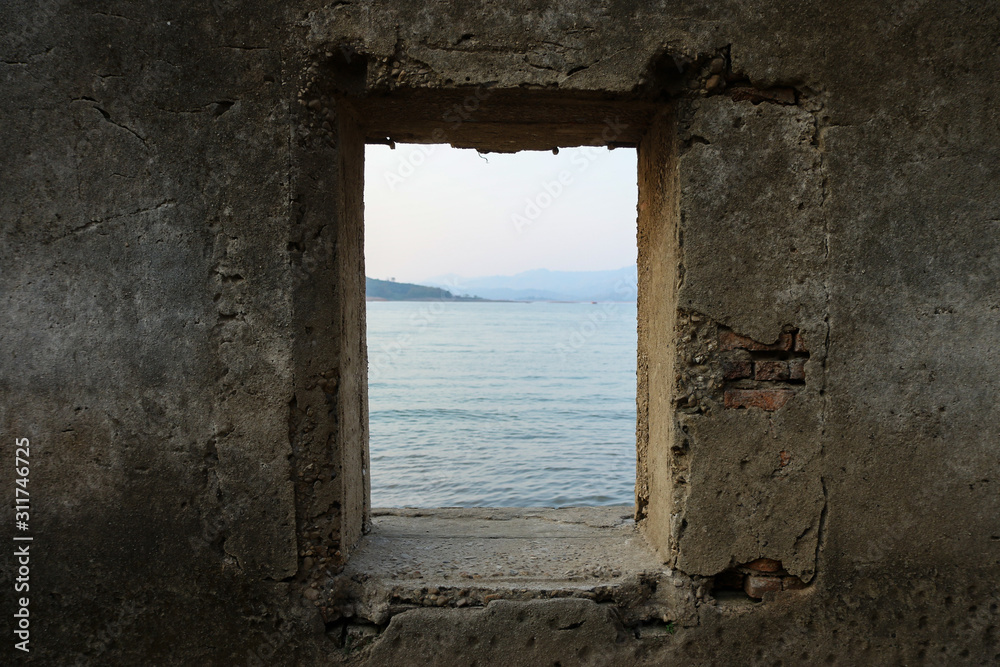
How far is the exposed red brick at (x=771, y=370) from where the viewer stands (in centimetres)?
Result: 222

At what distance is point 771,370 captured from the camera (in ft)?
7.30

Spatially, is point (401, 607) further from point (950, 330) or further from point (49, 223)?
point (950, 330)

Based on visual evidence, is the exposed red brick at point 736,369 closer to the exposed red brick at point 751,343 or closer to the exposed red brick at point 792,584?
the exposed red brick at point 751,343

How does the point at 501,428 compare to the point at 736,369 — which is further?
the point at 501,428

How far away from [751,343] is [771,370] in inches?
4.7

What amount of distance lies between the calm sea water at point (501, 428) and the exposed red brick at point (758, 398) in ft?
12.9

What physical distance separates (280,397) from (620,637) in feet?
4.87

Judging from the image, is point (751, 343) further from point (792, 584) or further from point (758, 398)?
point (792, 584)

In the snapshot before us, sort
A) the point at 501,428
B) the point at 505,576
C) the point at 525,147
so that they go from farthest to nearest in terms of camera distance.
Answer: the point at 501,428 → the point at 525,147 → the point at 505,576

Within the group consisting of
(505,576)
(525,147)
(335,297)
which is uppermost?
(525,147)

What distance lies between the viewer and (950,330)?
A: 218 cm

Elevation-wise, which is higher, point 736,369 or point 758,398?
point 736,369

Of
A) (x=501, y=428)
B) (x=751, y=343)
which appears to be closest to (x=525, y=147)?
(x=751, y=343)

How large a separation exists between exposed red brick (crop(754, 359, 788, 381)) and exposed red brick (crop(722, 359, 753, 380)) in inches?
1.0
